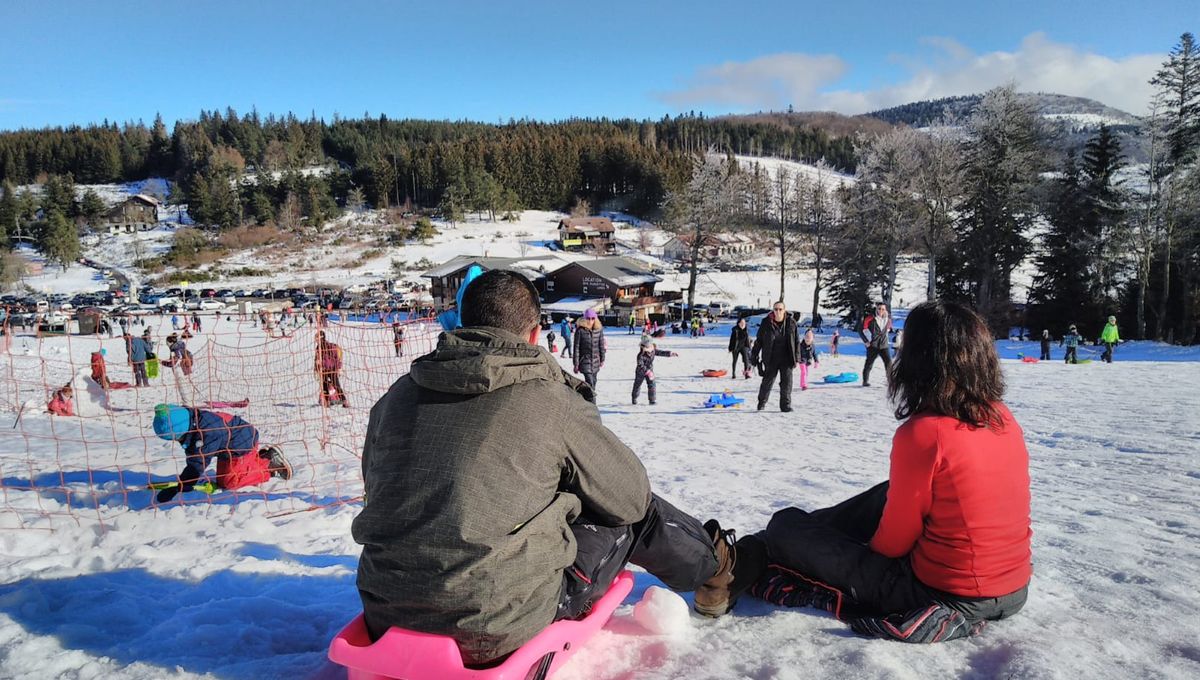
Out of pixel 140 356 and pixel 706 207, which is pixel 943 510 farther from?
pixel 706 207

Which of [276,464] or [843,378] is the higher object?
[276,464]

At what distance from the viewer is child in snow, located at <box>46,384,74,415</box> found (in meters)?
11.1

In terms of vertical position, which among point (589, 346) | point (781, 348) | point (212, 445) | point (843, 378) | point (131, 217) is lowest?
point (843, 378)

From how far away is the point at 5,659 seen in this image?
2.39 meters

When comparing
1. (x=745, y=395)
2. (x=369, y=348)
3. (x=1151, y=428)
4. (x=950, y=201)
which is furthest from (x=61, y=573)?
(x=950, y=201)

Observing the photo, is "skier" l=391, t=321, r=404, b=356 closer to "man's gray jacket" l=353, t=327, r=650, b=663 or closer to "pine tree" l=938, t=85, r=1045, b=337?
"man's gray jacket" l=353, t=327, r=650, b=663

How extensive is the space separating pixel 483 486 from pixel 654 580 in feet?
5.88

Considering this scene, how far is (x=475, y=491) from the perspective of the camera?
1833 millimetres

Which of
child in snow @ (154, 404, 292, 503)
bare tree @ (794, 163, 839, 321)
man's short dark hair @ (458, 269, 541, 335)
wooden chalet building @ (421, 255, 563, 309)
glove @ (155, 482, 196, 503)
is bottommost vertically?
glove @ (155, 482, 196, 503)

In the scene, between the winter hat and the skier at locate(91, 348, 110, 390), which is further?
the skier at locate(91, 348, 110, 390)

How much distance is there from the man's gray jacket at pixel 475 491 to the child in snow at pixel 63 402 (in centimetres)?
1209

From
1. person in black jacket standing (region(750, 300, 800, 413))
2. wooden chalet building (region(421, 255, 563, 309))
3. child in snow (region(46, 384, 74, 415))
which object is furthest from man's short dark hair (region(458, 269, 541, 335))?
wooden chalet building (region(421, 255, 563, 309))

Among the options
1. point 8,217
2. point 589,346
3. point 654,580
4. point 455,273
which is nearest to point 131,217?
point 8,217

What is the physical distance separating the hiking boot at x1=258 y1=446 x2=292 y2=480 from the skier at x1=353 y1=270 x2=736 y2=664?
5026mm
